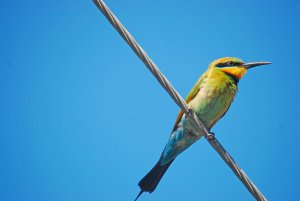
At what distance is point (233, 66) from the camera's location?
3732mm

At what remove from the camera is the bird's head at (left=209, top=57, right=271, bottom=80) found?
3664 mm

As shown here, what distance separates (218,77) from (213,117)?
36 centimetres

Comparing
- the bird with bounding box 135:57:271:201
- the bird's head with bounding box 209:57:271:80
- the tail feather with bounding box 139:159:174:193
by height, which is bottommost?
the tail feather with bounding box 139:159:174:193

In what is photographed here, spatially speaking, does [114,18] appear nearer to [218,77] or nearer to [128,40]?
[128,40]

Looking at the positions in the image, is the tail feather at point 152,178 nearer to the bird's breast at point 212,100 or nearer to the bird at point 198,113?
the bird at point 198,113

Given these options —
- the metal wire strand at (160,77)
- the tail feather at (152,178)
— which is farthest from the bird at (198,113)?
the metal wire strand at (160,77)

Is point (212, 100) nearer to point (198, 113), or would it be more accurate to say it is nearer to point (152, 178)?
point (198, 113)

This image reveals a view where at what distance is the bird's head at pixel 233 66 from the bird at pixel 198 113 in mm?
73

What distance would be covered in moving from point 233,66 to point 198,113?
0.65 m

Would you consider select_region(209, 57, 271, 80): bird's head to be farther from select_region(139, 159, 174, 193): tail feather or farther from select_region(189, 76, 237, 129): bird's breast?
select_region(139, 159, 174, 193): tail feather

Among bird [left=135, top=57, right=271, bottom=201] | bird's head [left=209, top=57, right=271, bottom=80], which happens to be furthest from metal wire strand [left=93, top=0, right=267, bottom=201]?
bird's head [left=209, top=57, right=271, bottom=80]

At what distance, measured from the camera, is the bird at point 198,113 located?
3375mm

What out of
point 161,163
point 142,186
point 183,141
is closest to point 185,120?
point 183,141

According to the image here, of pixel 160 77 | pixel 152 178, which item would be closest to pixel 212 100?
pixel 152 178
